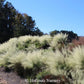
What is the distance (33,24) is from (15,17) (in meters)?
3.26

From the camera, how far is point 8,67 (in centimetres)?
540

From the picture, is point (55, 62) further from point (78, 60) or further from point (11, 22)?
point (11, 22)

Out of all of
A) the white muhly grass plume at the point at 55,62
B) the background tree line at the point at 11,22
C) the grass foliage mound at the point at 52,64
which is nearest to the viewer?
the grass foliage mound at the point at 52,64

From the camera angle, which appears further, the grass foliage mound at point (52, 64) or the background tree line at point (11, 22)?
the background tree line at point (11, 22)

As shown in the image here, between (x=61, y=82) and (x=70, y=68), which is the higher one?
(x=70, y=68)

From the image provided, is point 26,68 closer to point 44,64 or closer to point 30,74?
point 30,74

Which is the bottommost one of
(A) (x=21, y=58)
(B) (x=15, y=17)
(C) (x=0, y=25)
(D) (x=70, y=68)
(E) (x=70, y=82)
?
(E) (x=70, y=82)

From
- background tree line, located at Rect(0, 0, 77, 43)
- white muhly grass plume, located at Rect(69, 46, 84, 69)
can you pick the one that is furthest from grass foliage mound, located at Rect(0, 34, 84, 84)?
background tree line, located at Rect(0, 0, 77, 43)

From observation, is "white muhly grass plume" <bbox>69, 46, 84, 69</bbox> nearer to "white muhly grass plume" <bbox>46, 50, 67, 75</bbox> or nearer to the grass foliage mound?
the grass foliage mound

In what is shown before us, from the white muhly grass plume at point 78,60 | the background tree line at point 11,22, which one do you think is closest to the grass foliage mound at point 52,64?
the white muhly grass plume at point 78,60

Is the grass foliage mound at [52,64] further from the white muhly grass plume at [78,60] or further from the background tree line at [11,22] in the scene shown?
the background tree line at [11,22]

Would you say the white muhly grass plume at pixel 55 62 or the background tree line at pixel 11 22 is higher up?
the background tree line at pixel 11 22

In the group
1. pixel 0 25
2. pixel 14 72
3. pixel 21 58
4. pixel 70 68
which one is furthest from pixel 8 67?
pixel 0 25

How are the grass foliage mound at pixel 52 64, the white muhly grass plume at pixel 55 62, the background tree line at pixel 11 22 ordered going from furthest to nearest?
the background tree line at pixel 11 22, the white muhly grass plume at pixel 55 62, the grass foliage mound at pixel 52 64
